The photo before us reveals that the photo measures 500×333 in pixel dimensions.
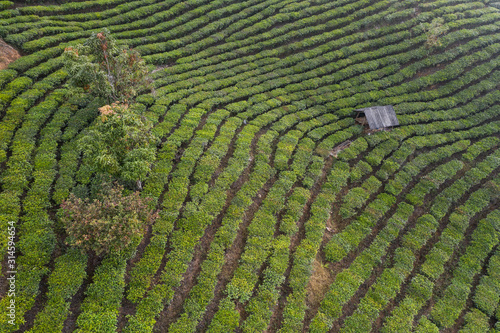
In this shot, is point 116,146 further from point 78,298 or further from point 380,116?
point 380,116

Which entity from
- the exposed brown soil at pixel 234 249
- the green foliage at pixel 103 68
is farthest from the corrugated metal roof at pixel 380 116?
the green foliage at pixel 103 68

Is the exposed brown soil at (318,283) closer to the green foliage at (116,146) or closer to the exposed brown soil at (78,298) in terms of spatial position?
the green foliage at (116,146)

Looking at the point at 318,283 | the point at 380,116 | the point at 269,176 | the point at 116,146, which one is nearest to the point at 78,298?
the point at 116,146

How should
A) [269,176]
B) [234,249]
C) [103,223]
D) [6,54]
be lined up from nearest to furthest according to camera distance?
[103,223], [234,249], [269,176], [6,54]

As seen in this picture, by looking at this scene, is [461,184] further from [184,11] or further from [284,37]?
[184,11]

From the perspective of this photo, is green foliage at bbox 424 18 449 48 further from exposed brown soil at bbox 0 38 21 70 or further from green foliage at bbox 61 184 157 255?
exposed brown soil at bbox 0 38 21 70

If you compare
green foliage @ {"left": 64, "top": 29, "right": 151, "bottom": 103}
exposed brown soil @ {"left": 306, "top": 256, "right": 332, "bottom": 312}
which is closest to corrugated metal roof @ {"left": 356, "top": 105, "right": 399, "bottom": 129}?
exposed brown soil @ {"left": 306, "top": 256, "right": 332, "bottom": 312}
